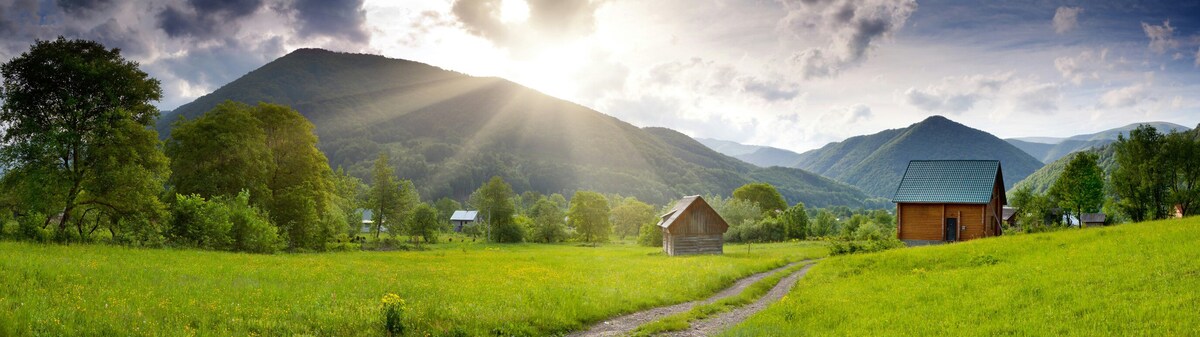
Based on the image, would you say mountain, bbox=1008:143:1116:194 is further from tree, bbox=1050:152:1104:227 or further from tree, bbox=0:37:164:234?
tree, bbox=0:37:164:234

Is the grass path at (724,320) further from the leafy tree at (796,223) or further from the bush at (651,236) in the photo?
the leafy tree at (796,223)

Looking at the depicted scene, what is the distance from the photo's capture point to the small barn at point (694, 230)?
50156mm

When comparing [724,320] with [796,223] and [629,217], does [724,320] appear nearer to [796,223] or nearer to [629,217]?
[796,223]

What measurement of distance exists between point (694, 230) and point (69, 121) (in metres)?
45.2

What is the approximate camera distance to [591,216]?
8825 cm

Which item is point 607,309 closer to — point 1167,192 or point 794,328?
point 794,328

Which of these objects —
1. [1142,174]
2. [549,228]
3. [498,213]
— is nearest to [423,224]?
[498,213]

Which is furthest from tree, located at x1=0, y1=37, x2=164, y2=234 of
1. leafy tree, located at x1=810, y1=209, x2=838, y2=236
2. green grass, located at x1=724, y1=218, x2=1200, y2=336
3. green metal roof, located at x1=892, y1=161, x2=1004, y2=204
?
leafy tree, located at x1=810, y1=209, x2=838, y2=236

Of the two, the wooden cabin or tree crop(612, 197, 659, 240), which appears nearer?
the wooden cabin

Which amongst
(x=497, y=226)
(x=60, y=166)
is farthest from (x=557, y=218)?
(x=60, y=166)

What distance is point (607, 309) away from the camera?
60.8 ft

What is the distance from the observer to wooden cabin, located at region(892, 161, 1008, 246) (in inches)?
1751

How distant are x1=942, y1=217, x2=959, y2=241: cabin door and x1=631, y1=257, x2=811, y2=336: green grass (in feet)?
88.7

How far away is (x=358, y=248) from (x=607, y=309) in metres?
42.9
